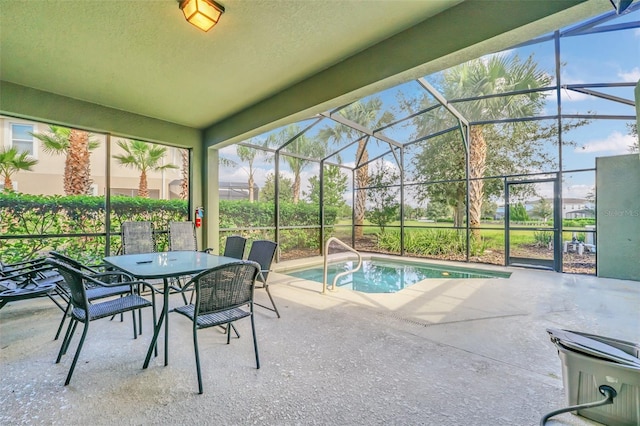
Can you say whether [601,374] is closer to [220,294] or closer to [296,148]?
[220,294]

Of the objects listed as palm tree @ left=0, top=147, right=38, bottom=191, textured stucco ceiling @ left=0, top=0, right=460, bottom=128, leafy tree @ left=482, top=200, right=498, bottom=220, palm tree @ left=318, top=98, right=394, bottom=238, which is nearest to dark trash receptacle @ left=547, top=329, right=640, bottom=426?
textured stucco ceiling @ left=0, top=0, right=460, bottom=128

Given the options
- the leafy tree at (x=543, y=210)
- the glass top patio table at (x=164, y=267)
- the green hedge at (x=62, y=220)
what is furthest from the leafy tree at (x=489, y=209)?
the green hedge at (x=62, y=220)

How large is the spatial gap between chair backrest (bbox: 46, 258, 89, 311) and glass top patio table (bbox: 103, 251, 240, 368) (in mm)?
332

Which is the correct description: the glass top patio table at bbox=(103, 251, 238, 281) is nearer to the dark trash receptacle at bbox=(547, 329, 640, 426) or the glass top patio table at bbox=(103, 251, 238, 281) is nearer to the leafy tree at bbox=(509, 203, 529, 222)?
the dark trash receptacle at bbox=(547, 329, 640, 426)

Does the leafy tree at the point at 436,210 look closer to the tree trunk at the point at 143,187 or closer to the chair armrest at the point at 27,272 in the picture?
the tree trunk at the point at 143,187

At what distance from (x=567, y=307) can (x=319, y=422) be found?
3.87 metres

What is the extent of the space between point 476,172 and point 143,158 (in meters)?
8.11

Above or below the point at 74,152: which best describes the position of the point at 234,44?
above

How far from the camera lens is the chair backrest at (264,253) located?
3467mm

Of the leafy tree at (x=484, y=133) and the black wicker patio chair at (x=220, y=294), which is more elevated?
the leafy tree at (x=484, y=133)

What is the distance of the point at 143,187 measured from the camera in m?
5.18

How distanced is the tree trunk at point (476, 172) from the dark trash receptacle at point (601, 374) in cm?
622

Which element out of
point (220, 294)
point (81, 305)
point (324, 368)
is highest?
point (220, 294)

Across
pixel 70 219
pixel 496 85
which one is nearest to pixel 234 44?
pixel 70 219
